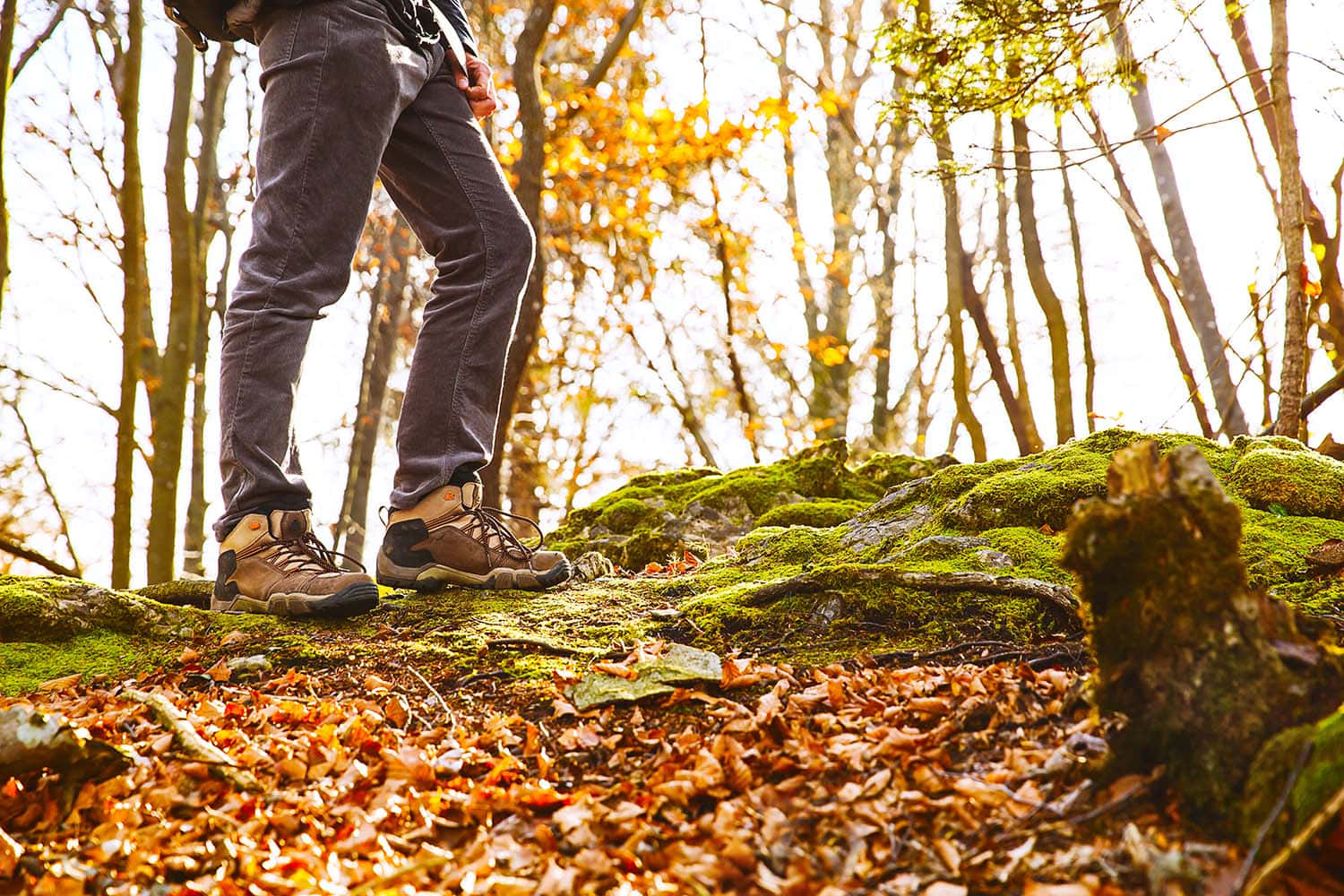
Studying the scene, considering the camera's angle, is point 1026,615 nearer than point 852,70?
Yes

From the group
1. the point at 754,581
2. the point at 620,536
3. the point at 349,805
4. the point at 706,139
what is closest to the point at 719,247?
the point at 706,139

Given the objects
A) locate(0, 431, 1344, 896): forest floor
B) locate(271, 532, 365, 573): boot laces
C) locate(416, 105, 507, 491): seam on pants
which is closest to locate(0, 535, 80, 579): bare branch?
locate(0, 431, 1344, 896): forest floor

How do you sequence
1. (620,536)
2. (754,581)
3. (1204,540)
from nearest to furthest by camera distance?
1. (1204,540)
2. (754,581)
3. (620,536)

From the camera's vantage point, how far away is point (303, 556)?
2781 mm

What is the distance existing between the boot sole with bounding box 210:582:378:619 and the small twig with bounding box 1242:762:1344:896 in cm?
242

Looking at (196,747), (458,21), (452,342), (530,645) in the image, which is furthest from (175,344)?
(196,747)

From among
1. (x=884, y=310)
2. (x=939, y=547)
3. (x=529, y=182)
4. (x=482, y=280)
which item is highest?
(x=884, y=310)

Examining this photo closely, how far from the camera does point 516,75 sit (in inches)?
296

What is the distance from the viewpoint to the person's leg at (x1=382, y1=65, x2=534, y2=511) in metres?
3.12

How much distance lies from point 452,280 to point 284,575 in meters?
1.26

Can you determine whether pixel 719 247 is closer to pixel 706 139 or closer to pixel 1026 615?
pixel 706 139

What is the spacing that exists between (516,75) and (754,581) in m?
6.22

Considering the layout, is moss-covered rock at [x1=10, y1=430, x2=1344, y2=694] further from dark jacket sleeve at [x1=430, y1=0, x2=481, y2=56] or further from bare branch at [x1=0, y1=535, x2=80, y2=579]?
bare branch at [x1=0, y1=535, x2=80, y2=579]

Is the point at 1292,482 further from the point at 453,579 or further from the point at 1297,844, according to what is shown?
the point at 453,579
